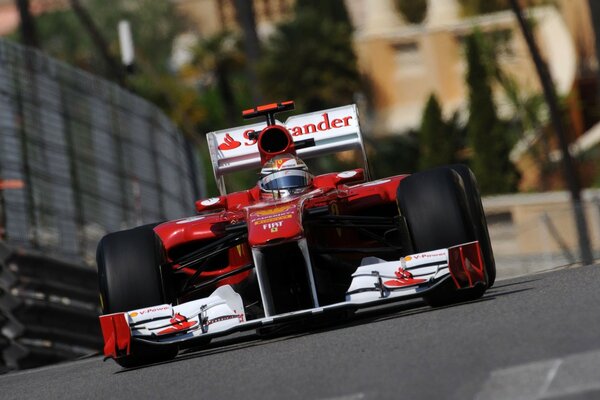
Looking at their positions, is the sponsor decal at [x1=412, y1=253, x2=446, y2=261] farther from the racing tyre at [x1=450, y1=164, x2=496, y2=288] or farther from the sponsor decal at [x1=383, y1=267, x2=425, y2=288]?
the racing tyre at [x1=450, y1=164, x2=496, y2=288]

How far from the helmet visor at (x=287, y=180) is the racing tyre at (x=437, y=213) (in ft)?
4.34

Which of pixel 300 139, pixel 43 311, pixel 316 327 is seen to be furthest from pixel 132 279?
pixel 43 311

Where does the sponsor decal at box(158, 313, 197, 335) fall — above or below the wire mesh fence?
below

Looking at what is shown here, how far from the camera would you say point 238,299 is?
12.0 metres

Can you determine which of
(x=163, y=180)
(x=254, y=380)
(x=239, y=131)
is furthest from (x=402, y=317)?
(x=163, y=180)

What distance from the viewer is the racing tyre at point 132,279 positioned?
39.8ft

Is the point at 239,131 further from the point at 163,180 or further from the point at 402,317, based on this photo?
the point at 163,180

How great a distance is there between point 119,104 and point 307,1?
33.3 m

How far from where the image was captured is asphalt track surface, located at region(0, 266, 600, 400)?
8.31 m

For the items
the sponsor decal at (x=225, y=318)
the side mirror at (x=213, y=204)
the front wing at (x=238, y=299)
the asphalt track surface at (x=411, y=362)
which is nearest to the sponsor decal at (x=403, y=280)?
the front wing at (x=238, y=299)

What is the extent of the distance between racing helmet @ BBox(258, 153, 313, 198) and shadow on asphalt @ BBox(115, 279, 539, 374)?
3.17 ft

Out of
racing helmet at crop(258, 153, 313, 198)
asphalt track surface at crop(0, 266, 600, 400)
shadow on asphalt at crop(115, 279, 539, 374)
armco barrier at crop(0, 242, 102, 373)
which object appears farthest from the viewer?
armco barrier at crop(0, 242, 102, 373)

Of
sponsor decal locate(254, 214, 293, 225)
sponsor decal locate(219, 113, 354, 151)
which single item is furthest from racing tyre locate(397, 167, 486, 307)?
sponsor decal locate(219, 113, 354, 151)

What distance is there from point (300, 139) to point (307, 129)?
4.1 inches
